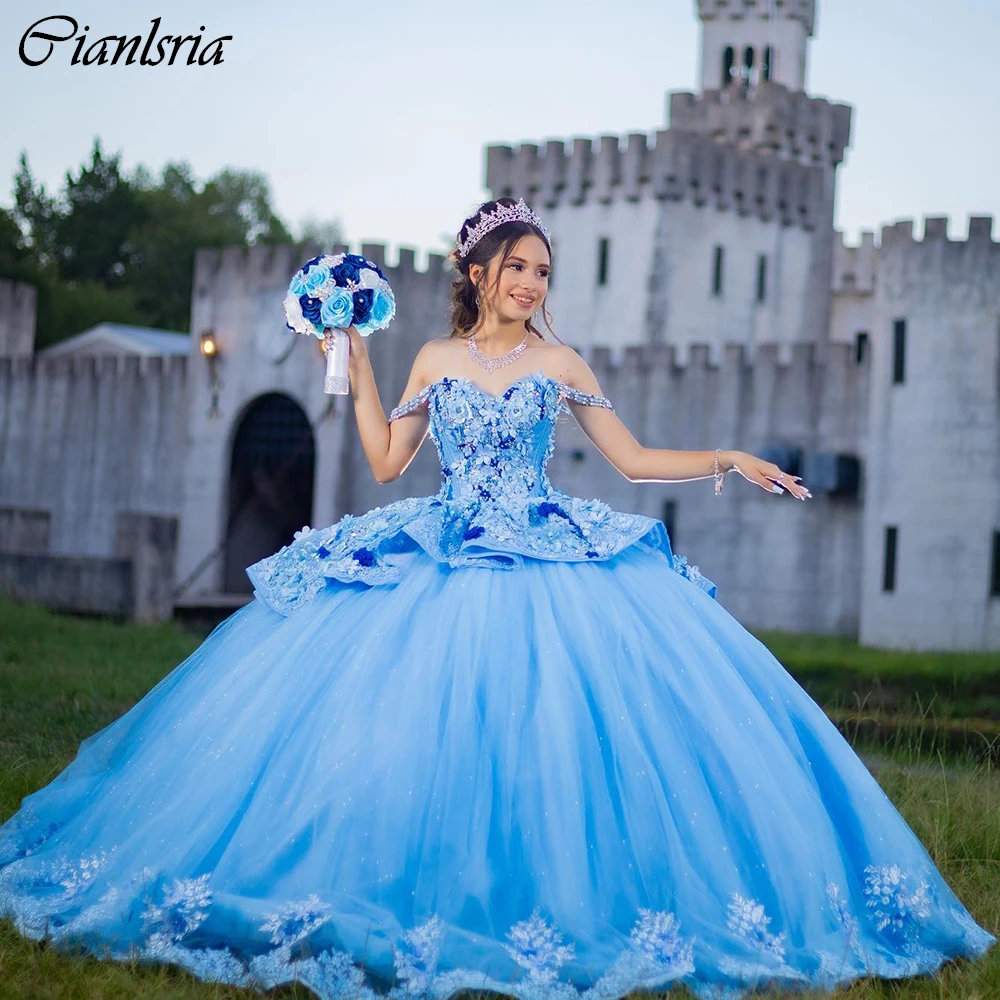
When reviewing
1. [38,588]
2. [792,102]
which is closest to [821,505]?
[38,588]

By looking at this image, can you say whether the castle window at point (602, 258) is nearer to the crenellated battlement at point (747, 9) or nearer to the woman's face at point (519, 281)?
the crenellated battlement at point (747, 9)

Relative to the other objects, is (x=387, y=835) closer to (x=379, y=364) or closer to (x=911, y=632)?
(x=911, y=632)

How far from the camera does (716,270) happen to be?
29.5 metres

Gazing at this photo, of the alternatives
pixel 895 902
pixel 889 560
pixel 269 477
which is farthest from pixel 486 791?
pixel 269 477

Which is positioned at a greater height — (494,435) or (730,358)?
(730,358)

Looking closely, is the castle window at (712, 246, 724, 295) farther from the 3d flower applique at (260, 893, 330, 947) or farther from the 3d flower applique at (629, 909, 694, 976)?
the 3d flower applique at (260, 893, 330, 947)

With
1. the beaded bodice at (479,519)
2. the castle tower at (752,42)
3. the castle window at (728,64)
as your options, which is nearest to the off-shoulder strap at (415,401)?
the beaded bodice at (479,519)

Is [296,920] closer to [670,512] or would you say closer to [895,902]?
[895,902]

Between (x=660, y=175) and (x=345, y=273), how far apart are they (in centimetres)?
2412

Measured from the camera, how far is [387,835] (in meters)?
3.94

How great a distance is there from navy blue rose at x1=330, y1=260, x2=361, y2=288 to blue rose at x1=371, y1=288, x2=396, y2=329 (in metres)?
0.08

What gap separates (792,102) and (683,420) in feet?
45.8

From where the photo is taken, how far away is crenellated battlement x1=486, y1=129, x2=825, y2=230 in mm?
28672

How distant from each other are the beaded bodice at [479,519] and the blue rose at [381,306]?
0.25 metres
